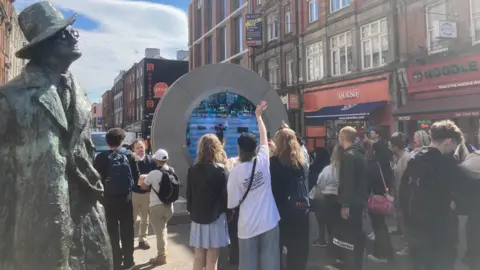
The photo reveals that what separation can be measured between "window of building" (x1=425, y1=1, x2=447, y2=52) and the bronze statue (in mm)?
15328

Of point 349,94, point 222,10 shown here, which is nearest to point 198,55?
point 222,10

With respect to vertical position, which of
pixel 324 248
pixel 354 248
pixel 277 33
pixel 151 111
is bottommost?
pixel 324 248

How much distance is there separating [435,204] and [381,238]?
1.79 meters

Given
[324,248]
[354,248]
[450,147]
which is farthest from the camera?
[324,248]

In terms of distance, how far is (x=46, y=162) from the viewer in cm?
147

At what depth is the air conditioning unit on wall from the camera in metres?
13.4

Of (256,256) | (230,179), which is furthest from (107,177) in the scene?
(256,256)

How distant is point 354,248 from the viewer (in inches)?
168

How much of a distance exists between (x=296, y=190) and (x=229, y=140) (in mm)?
4439

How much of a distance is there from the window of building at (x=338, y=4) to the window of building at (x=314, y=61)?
1927mm

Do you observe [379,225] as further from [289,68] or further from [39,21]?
[289,68]

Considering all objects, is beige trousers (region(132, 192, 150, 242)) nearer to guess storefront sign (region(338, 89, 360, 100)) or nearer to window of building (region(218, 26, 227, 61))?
guess storefront sign (region(338, 89, 360, 100))

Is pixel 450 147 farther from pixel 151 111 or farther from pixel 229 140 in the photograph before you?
pixel 151 111

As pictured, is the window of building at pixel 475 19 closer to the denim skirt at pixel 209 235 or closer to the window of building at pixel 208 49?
the denim skirt at pixel 209 235
